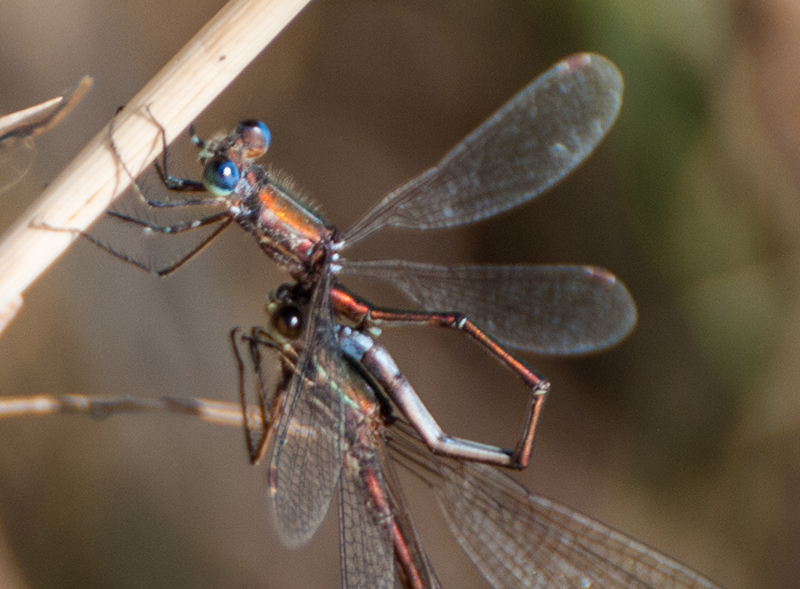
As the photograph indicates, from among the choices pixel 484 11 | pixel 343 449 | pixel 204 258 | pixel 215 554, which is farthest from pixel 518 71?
pixel 215 554

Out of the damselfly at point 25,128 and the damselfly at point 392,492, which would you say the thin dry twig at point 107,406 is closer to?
the damselfly at point 392,492

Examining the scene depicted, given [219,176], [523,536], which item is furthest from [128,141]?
[523,536]

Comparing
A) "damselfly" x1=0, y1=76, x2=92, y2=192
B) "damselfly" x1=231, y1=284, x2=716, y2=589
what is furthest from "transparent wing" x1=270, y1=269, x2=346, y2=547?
"damselfly" x1=0, y1=76, x2=92, y2=192

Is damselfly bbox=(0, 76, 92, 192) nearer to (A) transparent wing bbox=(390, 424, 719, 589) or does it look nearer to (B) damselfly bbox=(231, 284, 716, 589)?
(B) damselfly bbox=(231, 284, 716, 589)

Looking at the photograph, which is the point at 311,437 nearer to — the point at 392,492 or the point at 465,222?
the point at 392,492

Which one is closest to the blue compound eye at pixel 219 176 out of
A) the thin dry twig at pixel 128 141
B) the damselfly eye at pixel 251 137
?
the damselfly eye at pixel 251 137

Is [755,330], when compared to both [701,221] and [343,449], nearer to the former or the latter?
[701,221]
